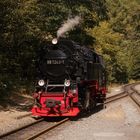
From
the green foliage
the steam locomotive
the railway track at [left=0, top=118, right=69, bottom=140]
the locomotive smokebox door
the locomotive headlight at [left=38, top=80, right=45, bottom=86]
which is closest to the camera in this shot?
the railway track at [left=0, top=118, right=69, bottom=140]

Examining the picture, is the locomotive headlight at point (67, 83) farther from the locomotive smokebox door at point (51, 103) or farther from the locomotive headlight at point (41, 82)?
the locomotive headlight at point (41, 82)

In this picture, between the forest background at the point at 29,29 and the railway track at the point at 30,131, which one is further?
the forest background at the point at 29,29

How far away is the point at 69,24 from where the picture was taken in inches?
1171

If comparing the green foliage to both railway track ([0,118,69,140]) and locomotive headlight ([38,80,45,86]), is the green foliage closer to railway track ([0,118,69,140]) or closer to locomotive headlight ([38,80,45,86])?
locomotive headlight ([38,80,45,86])

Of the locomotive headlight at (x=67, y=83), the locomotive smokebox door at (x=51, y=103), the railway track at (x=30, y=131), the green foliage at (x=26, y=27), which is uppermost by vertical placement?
the green foliage at (x=26, y=27)

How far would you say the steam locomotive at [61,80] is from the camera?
1839 cm

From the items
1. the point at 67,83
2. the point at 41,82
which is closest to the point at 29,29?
the point at 41,82

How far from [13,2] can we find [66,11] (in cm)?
820

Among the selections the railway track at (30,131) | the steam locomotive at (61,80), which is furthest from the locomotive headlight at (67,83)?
the railway track at (30,131)

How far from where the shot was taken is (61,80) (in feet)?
62.3

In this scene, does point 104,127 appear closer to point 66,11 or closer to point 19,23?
point 19,23

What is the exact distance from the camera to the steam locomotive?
18.4 metres

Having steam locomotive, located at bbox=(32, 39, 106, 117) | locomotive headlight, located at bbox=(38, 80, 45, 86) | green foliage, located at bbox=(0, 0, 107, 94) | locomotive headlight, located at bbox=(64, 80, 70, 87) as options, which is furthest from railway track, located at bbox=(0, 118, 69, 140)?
green foliage, located at bbox=(0, 0, 107, 94)

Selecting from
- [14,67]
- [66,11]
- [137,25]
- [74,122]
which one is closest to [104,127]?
[74,122]
